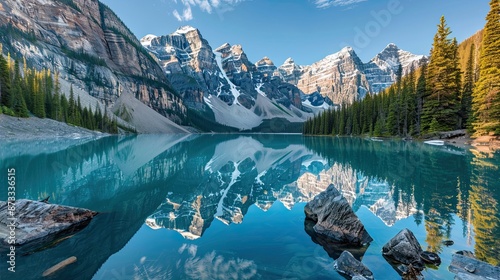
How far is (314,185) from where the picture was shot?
17250 millimetres

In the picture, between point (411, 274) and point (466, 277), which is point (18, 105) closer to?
point (411, 274)

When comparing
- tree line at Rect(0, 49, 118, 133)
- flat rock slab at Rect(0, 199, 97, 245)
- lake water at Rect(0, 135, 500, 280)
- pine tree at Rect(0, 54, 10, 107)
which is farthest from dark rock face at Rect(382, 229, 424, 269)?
pine tree at Rect(0, 54, 10, 107)

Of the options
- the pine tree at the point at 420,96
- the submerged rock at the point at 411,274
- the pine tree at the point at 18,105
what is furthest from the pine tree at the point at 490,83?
the pine tree at the point at 18,105

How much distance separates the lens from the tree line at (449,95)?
36.7 meters

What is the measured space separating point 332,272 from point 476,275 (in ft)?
10.5

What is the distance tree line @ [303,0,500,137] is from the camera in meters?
36.7

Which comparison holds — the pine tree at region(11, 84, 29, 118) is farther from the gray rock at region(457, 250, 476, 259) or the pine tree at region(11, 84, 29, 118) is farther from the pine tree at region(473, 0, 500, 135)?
the pine tree at region(473, 0, 500, 135)

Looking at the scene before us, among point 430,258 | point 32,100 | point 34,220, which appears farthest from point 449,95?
point 32,100

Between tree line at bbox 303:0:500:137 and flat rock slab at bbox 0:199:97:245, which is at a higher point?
tree line at bbox 303:0:500:137

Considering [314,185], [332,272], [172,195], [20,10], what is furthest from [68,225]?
[20,10]

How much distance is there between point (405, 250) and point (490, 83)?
4535 centimetres

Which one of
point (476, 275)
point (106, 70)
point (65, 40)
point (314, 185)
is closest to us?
point (476, 275)

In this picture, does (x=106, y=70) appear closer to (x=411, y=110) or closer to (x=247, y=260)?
(x=411, y=110)

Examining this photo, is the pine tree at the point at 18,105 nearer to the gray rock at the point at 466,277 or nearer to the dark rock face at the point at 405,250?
the dark rock face at the point at 405,250
